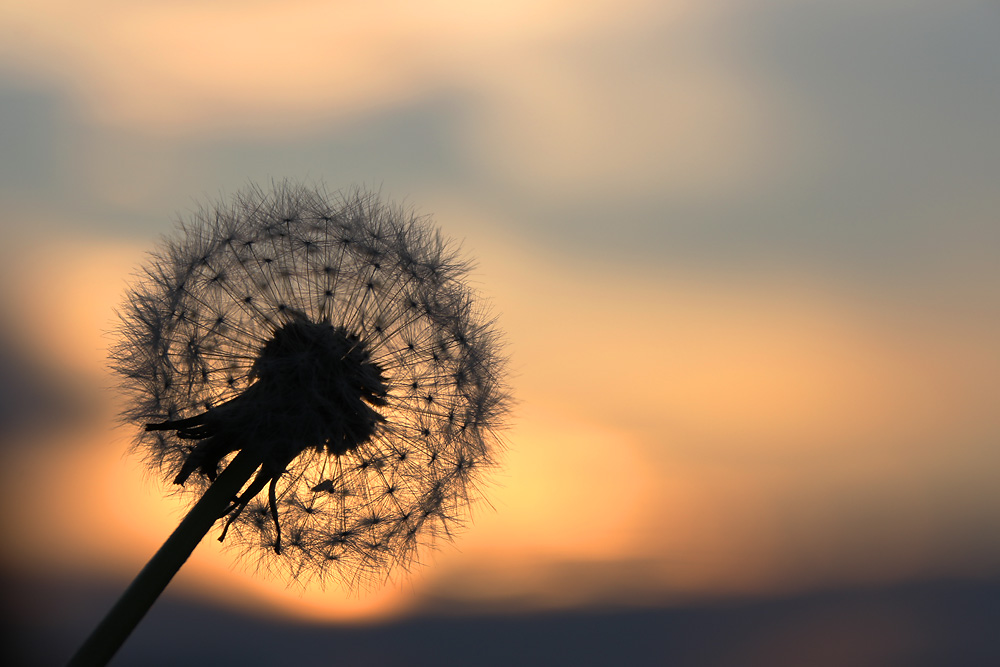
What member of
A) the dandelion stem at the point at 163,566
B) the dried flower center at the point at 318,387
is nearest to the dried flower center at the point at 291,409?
the dried flower center at the point at 318,387

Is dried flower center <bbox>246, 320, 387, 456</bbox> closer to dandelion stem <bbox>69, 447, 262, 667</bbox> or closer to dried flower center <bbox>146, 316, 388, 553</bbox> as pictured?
dried flower center <bbox>146, 316, 388, 553</bbox>

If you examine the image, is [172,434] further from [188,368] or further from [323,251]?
[323,251]

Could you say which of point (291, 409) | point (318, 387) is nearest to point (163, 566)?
point (291, 409)

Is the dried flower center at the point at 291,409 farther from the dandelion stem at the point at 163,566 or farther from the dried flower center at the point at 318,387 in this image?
the dandelion stem at the point at 163,566

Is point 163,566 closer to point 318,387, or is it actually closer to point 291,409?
point 291,409

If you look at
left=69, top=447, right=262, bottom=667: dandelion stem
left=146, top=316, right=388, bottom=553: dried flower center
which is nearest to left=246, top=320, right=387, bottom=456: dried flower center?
left=146, top=316, right=388, bottom=553: dried flower center
